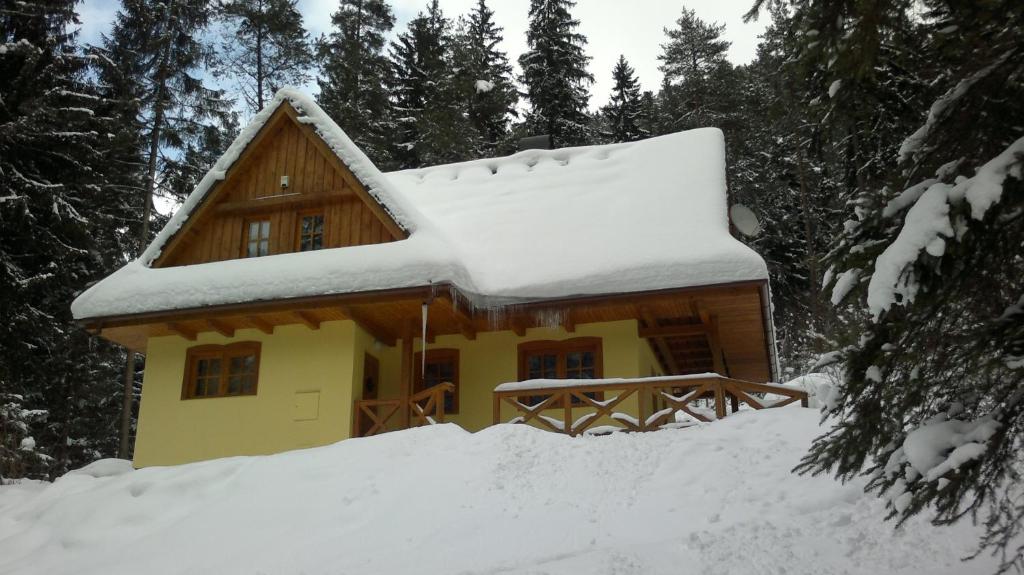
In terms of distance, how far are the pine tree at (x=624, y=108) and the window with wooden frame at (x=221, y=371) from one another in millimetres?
19424

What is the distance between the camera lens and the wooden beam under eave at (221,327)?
13047 millimetres

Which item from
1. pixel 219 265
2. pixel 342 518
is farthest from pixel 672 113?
pixel 342 518

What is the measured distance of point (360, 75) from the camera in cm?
2808

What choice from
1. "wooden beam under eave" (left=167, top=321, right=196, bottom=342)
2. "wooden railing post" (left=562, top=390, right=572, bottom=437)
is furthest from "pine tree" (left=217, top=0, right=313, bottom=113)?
"wooden railing post" (left=562, top=390, right=572, bottom=437)

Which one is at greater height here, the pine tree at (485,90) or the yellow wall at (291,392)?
the pine tree at (485,90)

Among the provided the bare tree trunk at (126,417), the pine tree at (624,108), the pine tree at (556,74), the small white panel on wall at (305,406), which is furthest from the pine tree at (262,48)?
the small white panel on wall at (305,406)

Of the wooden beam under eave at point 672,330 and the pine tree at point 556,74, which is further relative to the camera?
the pine tree at point 556,74

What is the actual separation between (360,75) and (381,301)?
18144 mm

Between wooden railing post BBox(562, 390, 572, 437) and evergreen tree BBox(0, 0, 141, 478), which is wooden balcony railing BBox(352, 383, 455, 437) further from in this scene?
evergreen tree BBox(0, 0, 141, 478)

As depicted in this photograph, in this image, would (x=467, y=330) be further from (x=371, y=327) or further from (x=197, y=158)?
(x=197, y=158)

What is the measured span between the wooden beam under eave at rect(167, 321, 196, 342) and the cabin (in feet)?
0.12

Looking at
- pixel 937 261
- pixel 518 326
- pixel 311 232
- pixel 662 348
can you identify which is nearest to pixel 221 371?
pixel 311 232

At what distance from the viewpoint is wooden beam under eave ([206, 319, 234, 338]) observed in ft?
42.8

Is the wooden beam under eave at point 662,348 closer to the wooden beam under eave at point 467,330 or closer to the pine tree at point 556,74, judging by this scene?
the wooden beam under eave at point 467,330
